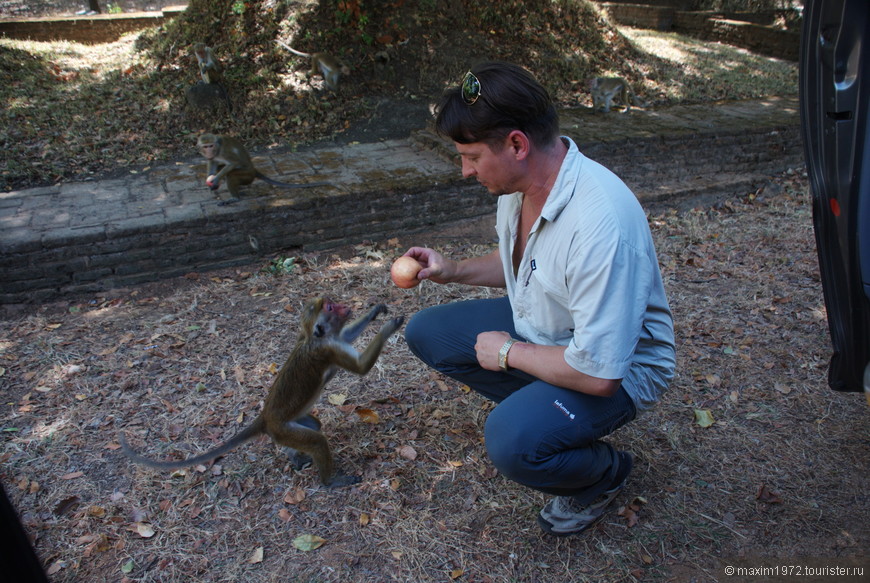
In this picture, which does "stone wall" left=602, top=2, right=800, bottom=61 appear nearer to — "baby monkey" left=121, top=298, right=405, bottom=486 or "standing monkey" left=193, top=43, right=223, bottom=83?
"standing monkey" left=193, top=43, right=223, bottom=83

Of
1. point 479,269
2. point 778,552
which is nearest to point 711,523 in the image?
point 778,552

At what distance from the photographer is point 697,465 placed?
2.80 metres

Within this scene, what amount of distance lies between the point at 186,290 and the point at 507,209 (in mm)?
3229

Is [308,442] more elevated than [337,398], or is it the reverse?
[308,442]

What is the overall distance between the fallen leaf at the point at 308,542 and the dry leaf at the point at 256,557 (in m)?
0.14

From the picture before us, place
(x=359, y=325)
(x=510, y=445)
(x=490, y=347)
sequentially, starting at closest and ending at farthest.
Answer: (x=510, y=445)
(x=490, y=347)
(x=359, y=325)

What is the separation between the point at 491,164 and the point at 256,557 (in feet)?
6.04

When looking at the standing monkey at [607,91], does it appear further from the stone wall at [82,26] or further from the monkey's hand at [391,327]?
the stone wall at [82,26]

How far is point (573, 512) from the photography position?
7.91 feet

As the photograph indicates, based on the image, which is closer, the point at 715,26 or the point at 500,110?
the point at 500,110

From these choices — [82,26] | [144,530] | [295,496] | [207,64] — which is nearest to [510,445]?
[295,496]

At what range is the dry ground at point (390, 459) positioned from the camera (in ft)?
7.87

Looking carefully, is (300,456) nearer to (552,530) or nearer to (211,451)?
(211,451)

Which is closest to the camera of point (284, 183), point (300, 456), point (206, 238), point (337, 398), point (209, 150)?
point (300, 456)
